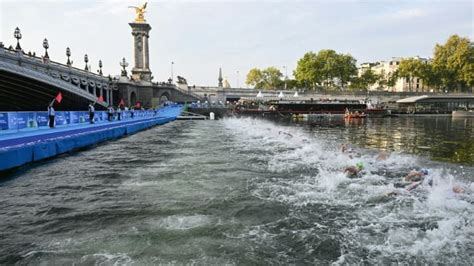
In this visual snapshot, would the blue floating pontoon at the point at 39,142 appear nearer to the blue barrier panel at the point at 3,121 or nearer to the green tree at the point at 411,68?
the blue barrier panel at the point at 3,121

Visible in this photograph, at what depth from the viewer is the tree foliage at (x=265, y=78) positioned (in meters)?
160

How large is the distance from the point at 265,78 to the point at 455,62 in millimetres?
75072

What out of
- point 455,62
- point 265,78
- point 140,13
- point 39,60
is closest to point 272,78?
point 265,78

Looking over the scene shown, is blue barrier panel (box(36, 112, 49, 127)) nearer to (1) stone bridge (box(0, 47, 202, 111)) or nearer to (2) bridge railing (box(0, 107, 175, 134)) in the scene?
(2) bridge railing (box(0, 107, 175, 134))

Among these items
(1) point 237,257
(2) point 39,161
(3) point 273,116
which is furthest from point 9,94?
(1) point 237,257

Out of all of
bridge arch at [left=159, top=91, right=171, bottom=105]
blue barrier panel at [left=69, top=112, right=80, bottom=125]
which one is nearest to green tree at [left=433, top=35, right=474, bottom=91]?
bridge arch at [left=159, top=91, right=171, bottom=105]

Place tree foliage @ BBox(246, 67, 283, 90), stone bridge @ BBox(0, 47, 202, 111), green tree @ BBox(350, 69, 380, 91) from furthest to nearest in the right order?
tree foliage @ BBox(246, 67, 283, 90), green tree @ BBox(350, 69, 380, 91), stone bridge @ BBox(0, 47, 202, 111)

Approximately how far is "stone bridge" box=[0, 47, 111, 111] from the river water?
2804 centimetres

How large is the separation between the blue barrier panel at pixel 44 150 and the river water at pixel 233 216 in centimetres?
204

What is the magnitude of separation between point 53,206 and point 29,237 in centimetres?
234

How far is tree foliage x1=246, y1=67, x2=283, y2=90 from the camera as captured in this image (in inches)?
6314

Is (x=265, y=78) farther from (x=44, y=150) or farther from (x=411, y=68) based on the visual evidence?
(x=44, y=150)

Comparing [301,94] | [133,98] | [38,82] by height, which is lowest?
[133,98]

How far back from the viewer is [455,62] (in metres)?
116
